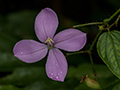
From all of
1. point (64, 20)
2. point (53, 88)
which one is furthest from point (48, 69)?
point (64, 20)

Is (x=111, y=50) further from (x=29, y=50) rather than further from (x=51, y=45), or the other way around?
(x=29, y=50)

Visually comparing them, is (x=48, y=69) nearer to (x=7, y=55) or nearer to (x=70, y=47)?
(x=70, y=47)

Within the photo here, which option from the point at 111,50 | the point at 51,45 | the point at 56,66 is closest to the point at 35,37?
the point at 51,45

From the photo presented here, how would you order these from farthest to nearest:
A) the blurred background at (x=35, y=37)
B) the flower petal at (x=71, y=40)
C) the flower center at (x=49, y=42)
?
the blurred background at (x=35, y=37) < the flower center at (x=49, y=42) < the flower petal at (x=71, y=40)

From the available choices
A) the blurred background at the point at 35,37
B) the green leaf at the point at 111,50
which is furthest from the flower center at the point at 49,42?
the blurred background at the point at 35,37

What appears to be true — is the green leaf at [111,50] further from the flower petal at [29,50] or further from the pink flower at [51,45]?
the flower petal at [29,50]

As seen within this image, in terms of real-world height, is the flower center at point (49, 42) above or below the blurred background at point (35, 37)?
above

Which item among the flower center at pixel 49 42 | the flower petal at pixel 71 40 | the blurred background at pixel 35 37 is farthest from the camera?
the blurred background at pixel 35 37
